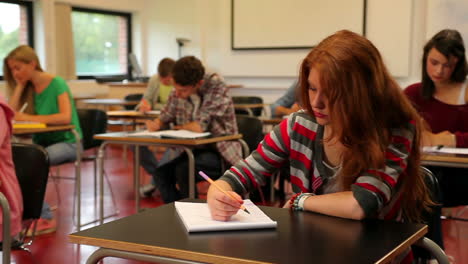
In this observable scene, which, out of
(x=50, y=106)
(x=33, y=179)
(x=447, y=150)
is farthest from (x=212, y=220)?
(x=50, y=106)

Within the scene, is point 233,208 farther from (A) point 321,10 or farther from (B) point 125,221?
(A) point 321,10

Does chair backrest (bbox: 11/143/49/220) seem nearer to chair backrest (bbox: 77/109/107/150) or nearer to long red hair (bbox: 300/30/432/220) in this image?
long red hair (bbox: 300/30/432/220)

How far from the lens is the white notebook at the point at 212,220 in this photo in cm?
128

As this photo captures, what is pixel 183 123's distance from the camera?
3.88 m

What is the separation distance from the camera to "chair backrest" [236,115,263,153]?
3877 mm

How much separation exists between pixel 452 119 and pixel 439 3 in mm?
4166

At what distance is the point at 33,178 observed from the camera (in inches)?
92.7

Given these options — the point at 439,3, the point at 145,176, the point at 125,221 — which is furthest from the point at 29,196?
the point at 439,3

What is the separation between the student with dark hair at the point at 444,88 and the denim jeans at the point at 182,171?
4.14ft

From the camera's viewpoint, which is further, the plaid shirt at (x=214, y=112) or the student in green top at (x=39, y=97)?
the student in green top at (x=39, y=97)

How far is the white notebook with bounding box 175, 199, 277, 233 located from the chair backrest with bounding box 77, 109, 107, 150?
130 inches

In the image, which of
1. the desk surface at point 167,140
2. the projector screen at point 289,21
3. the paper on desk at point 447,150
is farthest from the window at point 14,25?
the paper on desk at point 447,150

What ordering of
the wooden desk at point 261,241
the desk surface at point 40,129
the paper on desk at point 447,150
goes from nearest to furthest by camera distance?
the wooden desk at point 261,241 → the paper on desk at point 447,150 → the desk surface at point 40,129

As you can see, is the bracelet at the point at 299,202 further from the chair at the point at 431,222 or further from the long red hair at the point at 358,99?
the chair at the point at 431,222
